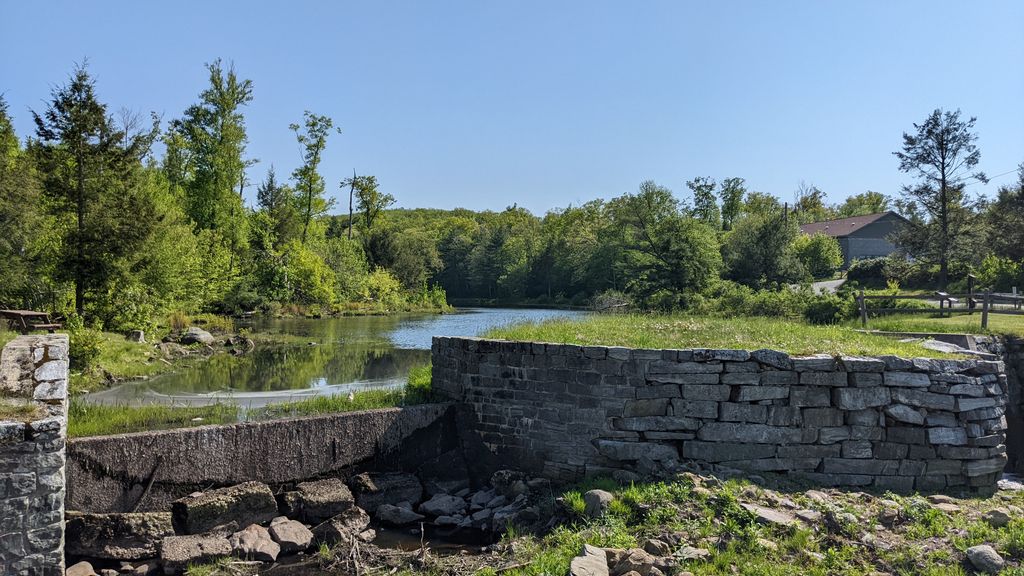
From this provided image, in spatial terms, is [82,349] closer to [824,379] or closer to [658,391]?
[658,391]

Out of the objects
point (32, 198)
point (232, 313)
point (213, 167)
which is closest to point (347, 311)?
point (232, 313)

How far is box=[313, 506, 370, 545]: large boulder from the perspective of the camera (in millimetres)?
7184

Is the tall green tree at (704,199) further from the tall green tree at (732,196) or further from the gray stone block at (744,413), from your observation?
the gray stone block at (744,413)

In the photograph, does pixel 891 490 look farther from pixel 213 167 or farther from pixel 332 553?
pixel 213 167

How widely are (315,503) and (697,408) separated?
→ 16.0 ft

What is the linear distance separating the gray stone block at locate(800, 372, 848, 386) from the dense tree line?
1602 centimetres

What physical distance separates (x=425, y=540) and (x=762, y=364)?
15.2ft

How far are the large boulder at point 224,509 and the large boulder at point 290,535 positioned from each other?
0.24 m

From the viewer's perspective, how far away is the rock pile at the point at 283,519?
6.54 meters

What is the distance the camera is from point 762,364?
798 centimetres

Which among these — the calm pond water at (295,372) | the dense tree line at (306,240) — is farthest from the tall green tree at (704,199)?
the calm pond water at (295,372)

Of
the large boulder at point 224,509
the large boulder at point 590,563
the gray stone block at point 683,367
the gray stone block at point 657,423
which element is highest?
the gray stone block at point 683,367

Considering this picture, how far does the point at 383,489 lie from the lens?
8336mm

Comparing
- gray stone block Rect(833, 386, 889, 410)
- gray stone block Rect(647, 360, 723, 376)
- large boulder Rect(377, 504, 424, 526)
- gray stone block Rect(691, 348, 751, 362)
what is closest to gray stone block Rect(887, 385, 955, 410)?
gray stone block Rect(833, 386, 889, 410)
